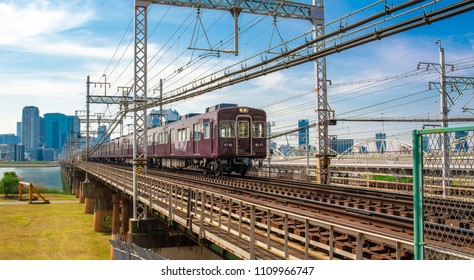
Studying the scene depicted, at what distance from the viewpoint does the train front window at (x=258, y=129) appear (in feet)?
82.3

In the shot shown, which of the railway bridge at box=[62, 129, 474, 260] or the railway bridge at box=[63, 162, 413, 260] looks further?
the railway bridge at box=[63, 162, 413, 260]

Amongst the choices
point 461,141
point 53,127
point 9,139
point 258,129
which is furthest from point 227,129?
Result: point 9,139

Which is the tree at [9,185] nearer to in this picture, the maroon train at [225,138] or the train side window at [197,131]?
the maroon train at [225,138]

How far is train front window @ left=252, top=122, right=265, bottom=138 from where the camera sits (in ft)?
82.3

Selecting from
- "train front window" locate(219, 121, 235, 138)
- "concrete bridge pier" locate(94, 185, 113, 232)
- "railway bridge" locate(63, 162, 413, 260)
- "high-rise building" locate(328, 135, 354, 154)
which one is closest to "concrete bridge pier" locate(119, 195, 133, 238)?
"railway bridge" locate(63, 162, 413, 260)

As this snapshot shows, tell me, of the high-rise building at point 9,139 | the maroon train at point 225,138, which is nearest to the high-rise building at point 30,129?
the high-rise building at point 9,139

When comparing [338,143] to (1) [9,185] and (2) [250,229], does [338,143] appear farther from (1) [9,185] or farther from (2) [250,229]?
(2) [250,229]

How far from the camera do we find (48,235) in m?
30.9

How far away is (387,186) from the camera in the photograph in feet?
75.9

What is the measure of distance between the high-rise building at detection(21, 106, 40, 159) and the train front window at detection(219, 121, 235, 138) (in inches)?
5453

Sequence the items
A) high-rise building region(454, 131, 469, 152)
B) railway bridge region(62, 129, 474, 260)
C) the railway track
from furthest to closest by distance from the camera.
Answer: the railway track, railway bridge region(62, 129, 474, 260), high-rise building region(454, 131, 469, 152)

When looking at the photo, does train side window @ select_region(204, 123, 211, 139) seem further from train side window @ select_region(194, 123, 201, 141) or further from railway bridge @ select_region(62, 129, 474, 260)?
railway bridge @ select_region(62, 129, 474, 260)
